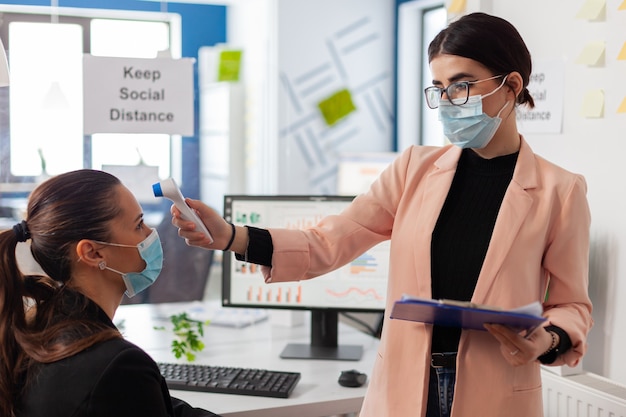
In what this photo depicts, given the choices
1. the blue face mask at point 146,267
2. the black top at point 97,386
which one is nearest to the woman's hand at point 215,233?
the blue face mask at point 146,267

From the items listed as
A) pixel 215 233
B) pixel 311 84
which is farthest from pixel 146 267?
pixel 311 84

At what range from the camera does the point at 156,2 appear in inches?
185

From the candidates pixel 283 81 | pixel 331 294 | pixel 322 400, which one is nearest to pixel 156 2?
pixel 283 81

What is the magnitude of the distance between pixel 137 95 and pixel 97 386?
4.59 ft

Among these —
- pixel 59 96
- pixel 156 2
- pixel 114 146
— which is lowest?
pixel 114 146

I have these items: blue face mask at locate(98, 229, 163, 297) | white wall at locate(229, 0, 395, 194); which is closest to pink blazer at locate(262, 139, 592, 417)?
blue face mask at locate(98, 229, 163, 297)

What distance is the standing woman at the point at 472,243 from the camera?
144 centimetres

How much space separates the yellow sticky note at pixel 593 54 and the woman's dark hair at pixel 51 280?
4.01 feet

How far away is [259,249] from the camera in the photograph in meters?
1.54

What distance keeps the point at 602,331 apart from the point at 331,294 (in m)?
0.79

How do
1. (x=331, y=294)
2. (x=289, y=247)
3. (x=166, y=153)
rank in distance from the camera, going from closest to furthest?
1. (x=289, y=247)
2. (x=331, y=294)
3. (x=166, y=153)

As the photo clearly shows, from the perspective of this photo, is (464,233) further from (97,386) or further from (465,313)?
(97,386)

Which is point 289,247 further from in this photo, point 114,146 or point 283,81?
point 283,81

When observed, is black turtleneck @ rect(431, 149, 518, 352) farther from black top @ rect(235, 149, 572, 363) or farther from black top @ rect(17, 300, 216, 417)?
black top @ rect(17, 300, 216, 417)
